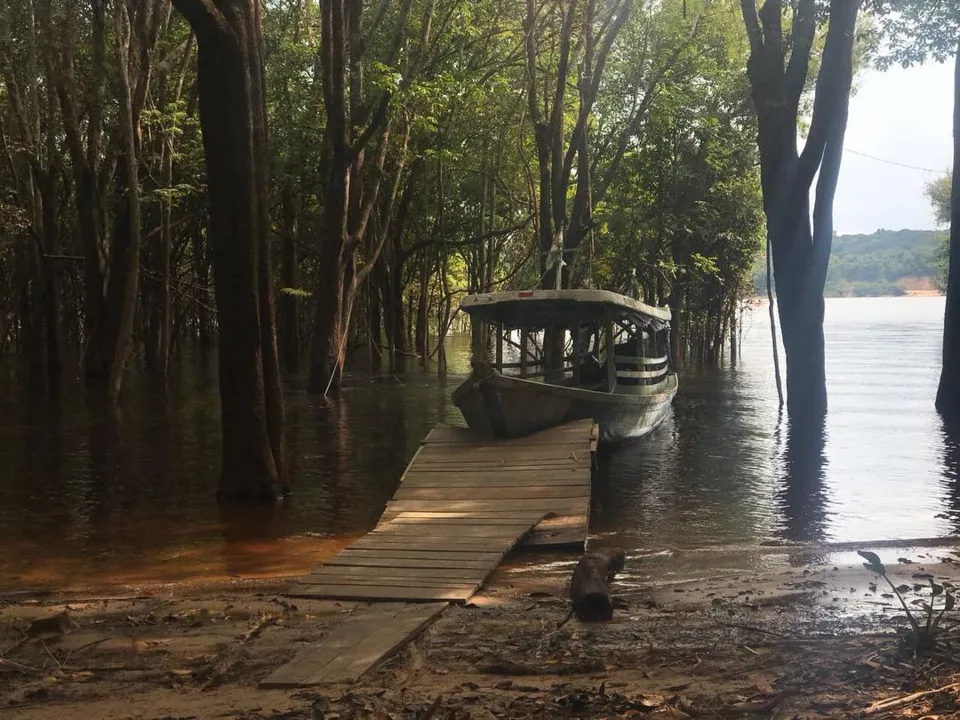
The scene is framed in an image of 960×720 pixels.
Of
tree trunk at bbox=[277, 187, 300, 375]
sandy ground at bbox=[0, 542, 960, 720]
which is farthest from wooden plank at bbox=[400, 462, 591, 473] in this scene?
tree trunk at bbox=[277, 187, 300, 375]

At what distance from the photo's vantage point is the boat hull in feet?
41.1

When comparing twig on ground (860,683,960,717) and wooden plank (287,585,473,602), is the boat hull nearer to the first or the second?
wooden plank (287,585,473,602)

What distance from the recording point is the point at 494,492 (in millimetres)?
10047

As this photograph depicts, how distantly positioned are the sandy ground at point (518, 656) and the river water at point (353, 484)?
1.91 m

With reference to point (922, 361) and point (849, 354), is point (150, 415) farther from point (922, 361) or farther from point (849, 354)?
point (849, 354)

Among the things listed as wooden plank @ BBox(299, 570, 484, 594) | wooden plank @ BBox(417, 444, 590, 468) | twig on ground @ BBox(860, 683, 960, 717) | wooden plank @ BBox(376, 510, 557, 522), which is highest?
wooden plank @ BBox(417, 444, 590, 468)

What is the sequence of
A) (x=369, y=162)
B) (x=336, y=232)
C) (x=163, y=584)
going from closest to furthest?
(x=163, y=584), (x=336, y=232), (x=369, y=162)

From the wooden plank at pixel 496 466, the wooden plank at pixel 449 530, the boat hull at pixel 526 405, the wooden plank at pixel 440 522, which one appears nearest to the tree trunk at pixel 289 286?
the boat hull at pixel 526 405

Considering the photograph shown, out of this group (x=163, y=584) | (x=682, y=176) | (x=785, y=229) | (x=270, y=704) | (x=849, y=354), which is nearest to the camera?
(x=270, y=704)

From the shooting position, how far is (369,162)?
80.7 ft

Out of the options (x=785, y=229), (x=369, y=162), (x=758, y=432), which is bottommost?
(x=758, y=432)

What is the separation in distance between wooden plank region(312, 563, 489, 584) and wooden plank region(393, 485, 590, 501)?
2.43 m

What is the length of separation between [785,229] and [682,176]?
1509cm

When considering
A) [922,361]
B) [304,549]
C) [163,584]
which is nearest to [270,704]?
[163,584]
